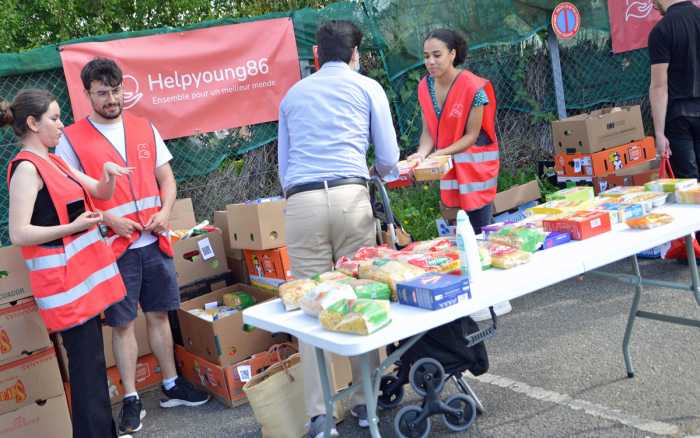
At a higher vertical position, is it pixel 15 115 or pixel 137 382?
pixel 15 115

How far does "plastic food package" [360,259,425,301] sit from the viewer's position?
9.27 ft

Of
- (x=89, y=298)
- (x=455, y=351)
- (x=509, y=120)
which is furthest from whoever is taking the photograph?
(x=509, y=120)

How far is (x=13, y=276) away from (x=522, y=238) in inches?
105

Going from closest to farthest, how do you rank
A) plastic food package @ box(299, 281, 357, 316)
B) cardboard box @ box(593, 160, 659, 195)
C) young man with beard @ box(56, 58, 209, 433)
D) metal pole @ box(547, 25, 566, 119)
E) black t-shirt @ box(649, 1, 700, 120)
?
plastic food package @ box(299, 281, 357, 316) → young man with beard @ box(56, 58, 209, 433) → black t-shirt @ box(649, 1, 700, 120) → cardboard box @ box(593, 160, 659, 195) → metal pole @ box(547, 25, 566, 119)

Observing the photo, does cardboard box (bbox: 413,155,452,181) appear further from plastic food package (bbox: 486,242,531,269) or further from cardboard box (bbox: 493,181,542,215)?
cardboard box (bbox: 493,181,542,215)

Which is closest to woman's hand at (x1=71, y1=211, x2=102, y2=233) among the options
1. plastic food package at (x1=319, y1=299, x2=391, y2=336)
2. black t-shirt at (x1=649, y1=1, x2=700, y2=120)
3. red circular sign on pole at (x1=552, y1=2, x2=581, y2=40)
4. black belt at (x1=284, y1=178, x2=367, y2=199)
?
black belt at (x1=284, y1=178, x2=367, y2=199)

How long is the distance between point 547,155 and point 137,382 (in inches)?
197

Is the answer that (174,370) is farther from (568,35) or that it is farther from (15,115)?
(568,35)

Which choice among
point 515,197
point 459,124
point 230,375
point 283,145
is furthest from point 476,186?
point 230,375

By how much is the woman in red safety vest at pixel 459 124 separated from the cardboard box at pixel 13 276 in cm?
244

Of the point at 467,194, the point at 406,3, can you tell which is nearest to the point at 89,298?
the point at 467,194

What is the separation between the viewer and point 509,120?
7922mm

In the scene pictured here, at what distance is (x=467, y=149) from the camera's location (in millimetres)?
4918

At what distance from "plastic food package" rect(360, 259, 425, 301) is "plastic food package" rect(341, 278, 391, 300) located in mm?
27
